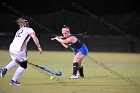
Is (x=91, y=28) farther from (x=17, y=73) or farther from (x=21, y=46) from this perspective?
(x=17, y=73)

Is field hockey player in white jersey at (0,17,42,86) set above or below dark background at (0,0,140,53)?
above

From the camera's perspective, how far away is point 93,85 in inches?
517

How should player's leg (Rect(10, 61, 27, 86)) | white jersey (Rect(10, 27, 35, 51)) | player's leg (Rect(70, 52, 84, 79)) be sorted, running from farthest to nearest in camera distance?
player's leg (Rect(70, 52, 84, 79))
white jersey (Rect(10, 27, 35, 51))
player's leg (Rect(10, 61, 27, 86))

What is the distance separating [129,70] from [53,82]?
194 inches

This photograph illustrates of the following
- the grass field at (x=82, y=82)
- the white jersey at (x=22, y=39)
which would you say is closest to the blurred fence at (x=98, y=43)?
the grass field at (x=82, y=82)

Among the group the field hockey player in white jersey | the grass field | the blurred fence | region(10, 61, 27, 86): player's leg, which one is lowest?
the blurred fence

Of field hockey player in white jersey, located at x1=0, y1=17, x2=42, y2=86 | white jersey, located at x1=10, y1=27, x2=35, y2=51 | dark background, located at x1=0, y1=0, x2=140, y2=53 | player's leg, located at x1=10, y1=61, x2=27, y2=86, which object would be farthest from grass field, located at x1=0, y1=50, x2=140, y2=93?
dark background, located at x1=0, y1=0, x2=140, y2=53

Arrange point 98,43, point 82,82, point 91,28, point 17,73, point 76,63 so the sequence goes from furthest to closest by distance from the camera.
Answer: point 98,43 → point 91,28 → point 76,63 → point 82,82 → point 17,73

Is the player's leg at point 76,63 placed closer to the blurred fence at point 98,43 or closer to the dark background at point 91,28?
the dark background at point 91,28

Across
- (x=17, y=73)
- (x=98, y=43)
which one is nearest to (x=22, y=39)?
(x=17, y=73)

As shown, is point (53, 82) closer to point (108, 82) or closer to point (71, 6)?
point (108, 82)

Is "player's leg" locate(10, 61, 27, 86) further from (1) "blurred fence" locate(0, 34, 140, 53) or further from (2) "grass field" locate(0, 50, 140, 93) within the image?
(1) "blurred fence" locate(0, 34, 140, 53)

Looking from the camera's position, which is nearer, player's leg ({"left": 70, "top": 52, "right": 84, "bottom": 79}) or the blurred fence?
player's leg ({"left": 70, "top": 52, "right": 84, "bottom": 79})

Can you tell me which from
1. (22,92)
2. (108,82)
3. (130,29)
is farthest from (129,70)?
(130,29)
